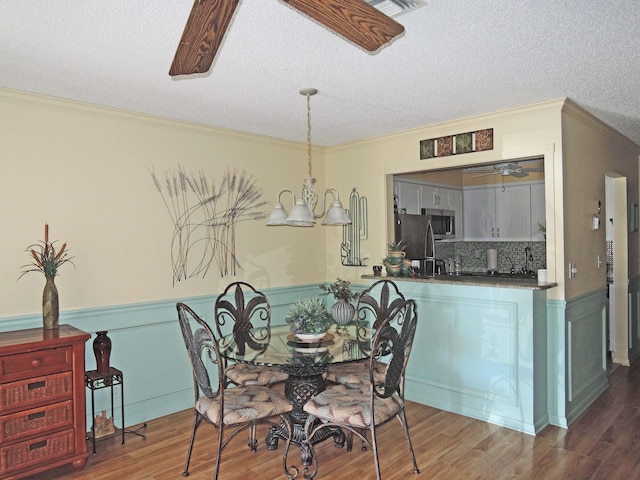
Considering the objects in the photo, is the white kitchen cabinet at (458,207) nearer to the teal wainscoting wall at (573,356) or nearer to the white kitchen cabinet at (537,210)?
the white kitchen cabinet at (537,210)

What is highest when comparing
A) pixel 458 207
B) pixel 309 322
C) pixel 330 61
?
pixel 330 61

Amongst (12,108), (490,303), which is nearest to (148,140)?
(12,108)

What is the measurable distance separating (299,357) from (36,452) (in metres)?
1.61

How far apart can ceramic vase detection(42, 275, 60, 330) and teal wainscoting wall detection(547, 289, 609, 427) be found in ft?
11.3

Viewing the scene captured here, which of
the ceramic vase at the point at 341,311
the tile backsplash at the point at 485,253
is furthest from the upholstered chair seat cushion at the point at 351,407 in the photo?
the tile backsplash at the point at 485,253

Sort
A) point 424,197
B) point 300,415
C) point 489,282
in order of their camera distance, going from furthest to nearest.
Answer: point 424,197 < point 489,282 < point 300,415

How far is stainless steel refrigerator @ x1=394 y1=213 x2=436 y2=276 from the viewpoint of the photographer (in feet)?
17.4

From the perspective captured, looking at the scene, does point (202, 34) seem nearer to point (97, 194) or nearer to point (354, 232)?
point (97, 194)

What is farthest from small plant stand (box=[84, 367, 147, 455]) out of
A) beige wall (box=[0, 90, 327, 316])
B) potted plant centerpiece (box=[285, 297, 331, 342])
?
potted plant centerpiece (box=[285, 297, 331, 342])

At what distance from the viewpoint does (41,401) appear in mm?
2826

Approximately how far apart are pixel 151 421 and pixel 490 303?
2.77 metres

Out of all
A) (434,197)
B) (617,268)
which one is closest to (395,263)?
(434,197)

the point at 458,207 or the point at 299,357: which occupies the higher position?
the point at 458,207

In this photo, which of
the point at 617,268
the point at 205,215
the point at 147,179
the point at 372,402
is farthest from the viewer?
the point at 617,268
